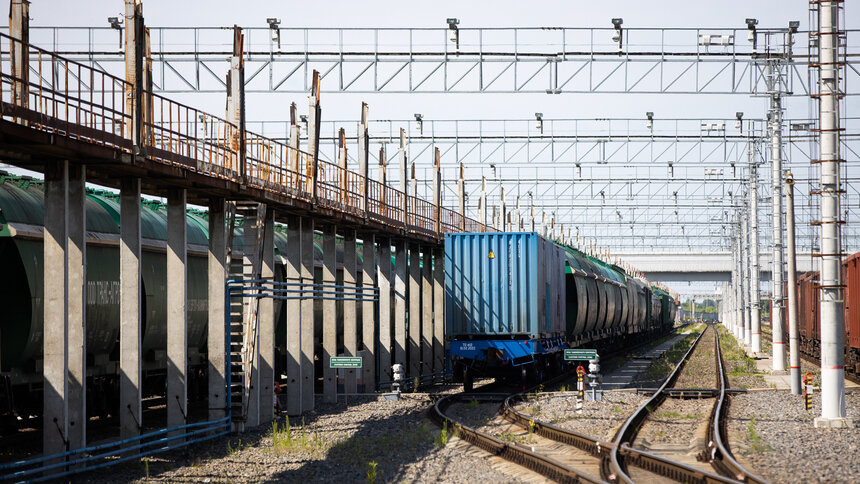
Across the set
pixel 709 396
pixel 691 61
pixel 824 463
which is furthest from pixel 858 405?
pixel 691 61

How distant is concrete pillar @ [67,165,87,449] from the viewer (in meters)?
12.3

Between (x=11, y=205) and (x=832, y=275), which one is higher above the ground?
(x=11, y=205)

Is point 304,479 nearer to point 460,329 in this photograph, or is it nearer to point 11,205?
point 11,205

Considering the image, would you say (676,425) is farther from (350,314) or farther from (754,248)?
(754,248)

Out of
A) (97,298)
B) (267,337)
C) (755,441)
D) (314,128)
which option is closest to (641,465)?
(755,441)

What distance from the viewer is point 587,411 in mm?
19203

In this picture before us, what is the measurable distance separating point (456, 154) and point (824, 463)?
96.3 ft

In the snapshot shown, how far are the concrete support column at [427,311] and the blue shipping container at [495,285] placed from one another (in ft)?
16.4

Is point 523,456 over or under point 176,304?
under

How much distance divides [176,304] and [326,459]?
3.63 metres

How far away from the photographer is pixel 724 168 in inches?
1989

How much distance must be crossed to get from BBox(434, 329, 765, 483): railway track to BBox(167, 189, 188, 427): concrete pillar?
14.8 ft

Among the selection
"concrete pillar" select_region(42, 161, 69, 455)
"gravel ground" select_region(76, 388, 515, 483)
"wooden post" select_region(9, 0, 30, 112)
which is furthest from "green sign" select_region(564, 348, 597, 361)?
"wooden post" select_region(9, 0, 30, 112)

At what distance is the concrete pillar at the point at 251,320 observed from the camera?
16.9 meters
